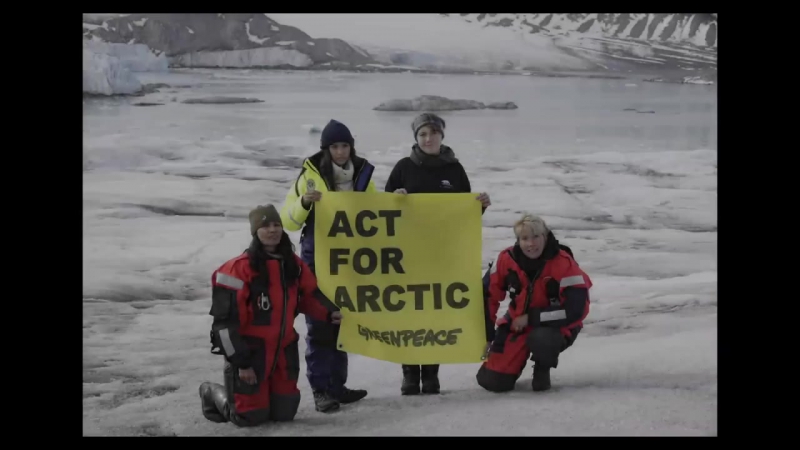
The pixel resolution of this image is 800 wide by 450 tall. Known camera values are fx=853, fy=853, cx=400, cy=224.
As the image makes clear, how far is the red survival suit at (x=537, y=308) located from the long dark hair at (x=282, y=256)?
960 millimetres

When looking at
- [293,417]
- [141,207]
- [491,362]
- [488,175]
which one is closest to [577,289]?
[491,362]

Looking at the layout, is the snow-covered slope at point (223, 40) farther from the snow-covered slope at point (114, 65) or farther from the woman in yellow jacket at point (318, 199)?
the woman in yellow jacket at point (318, 199)

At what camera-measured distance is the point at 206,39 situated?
649cm

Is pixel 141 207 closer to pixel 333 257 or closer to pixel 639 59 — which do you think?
pixel 333 257

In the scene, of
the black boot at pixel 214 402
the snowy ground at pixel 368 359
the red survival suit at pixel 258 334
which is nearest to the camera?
the red survival suit at pixel 258 334

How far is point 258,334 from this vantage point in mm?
3467

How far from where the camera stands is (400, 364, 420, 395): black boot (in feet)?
13.1

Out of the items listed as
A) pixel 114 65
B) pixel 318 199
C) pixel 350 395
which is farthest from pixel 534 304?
pixel 114 65

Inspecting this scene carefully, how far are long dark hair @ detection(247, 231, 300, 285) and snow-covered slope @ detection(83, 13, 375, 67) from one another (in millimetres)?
3359

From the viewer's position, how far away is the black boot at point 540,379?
3.92m

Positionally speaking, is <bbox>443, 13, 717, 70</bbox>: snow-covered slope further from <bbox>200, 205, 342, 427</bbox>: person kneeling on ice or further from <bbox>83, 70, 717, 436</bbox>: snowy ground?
<bbox>200, 205, 342, 427</bbox>: person kneeling on ice

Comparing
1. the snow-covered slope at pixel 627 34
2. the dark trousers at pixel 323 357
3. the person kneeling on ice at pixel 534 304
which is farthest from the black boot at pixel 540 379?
the snow-covered slope at pixel 627 34

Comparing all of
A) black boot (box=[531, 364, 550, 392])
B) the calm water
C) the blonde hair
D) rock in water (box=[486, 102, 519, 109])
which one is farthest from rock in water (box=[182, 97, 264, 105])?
black boot (box=[531, 364, 550, 392])

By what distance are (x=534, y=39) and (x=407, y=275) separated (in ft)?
11.9
